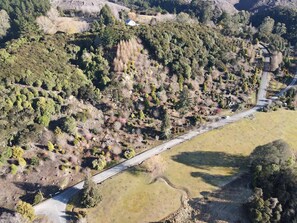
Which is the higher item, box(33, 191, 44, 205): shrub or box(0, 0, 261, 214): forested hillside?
box(0, 0, 261, 214): forested hillside

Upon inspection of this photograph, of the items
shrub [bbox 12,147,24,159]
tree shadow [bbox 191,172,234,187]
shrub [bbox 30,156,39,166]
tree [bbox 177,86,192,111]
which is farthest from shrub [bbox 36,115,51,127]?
tree [bbox 177,86,192,111]

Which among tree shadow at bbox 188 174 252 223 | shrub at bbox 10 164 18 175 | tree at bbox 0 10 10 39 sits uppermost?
tree at bbox 0 10 10 39

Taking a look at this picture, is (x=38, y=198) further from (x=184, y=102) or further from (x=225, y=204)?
(x=184, y=102)

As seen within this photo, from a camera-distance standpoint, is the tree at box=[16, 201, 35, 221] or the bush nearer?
the tree at box=[16, 201, 35, 221]

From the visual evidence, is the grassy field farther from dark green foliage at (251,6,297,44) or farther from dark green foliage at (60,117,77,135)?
dark green foliage at (251,6,297,44)

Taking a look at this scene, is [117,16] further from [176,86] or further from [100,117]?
[100,117]

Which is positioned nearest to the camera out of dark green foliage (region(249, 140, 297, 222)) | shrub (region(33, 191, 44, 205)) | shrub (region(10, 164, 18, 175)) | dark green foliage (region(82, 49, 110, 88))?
shrub (region(33, 191, 44, 205))

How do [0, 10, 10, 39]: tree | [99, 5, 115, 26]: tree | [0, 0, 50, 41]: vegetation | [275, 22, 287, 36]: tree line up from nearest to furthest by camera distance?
1. [0, 0, 50, 41]: vegetation
2. [0, 10, 10, 39]: tree
3. [99, 5, 115, 26]: tree
4. [275, 22, 287, 36]: tree
